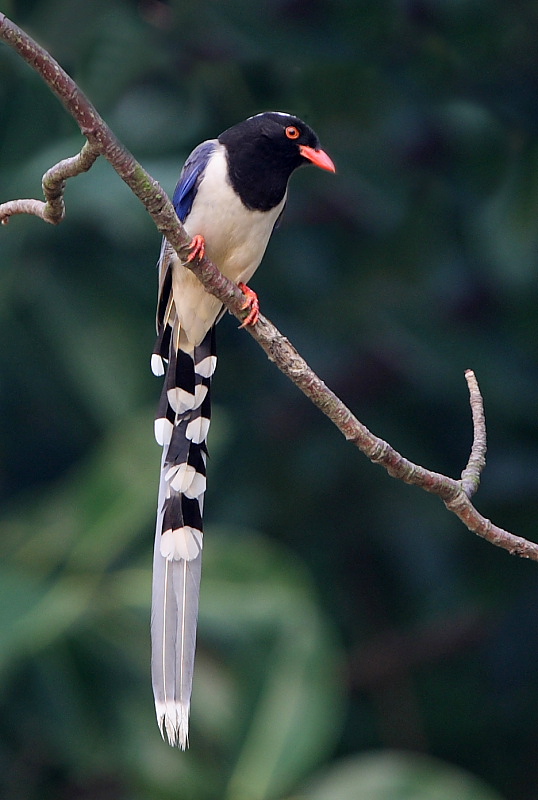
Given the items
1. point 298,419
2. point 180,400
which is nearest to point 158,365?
point 180,400

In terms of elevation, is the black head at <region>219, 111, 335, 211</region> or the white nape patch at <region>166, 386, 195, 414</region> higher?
the black head at <region>219, 111, 335, 211</region>

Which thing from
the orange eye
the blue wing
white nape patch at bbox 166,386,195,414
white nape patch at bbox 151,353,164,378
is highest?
the orange eye

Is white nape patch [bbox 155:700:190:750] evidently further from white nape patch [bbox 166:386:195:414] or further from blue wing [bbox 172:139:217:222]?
blue wing [bbox 172:139:217:222]

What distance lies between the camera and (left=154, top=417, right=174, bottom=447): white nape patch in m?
3.12

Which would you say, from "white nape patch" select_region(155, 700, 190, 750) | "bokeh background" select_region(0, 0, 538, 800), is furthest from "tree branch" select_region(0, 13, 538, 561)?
"bokeh background" select_region(0, 0, 538, 800)

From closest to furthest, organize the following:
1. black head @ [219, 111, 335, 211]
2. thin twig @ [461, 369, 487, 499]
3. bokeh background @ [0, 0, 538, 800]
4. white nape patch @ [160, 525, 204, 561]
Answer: thin twig @ [461, 369, 487, 499] → white nape patch @ [160, 525, 204, 561] → black head @ [219, 111, 335, 211] → bokeh background @ [0, 0, 538, 800]

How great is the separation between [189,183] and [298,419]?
6.46 ft

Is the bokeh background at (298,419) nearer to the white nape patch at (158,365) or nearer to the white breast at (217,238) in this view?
the white breast at (217,238)

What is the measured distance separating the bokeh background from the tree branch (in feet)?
3.88

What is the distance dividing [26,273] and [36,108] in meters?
Answer: 0.58

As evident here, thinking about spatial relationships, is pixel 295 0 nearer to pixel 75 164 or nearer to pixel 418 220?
pixel 418 220

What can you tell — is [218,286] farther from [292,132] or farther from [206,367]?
[292,132]

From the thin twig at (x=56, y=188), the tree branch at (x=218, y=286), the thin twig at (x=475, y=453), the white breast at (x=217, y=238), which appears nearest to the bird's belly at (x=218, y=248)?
the white breast at (x=217, y=238)

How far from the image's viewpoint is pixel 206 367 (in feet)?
10.4
